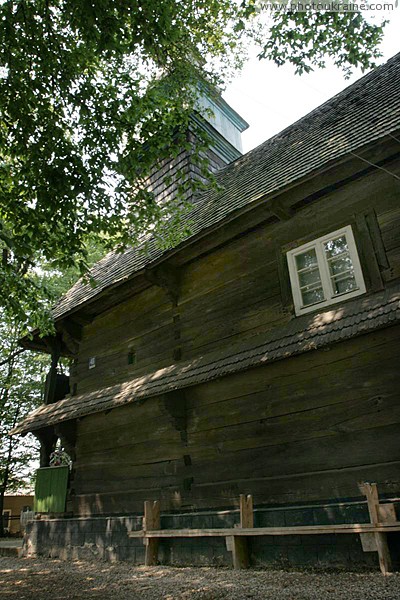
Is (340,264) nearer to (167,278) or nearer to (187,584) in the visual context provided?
(167,278)

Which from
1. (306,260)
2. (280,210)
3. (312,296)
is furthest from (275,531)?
(280,210)

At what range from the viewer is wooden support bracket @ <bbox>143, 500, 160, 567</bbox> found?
7.02 m

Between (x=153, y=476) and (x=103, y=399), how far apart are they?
1.80 metres

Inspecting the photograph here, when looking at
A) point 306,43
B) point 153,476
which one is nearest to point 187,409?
point 153,476

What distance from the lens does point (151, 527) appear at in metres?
7.10

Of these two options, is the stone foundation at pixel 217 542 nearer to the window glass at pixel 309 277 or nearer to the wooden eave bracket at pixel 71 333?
the window glass at pixel 309 277

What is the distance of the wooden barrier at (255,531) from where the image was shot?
4.73 meters

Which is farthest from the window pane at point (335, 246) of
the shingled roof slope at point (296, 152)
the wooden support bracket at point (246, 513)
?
the wooden support bracket at point (246, 513)

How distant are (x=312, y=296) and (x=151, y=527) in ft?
14.9

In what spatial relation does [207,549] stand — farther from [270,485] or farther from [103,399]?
[103,399]

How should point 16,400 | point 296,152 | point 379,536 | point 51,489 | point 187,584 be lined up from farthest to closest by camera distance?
point 16,400 → point 51,489 → point 296,152 → point 187,584 → point 379,536

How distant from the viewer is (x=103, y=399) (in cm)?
891

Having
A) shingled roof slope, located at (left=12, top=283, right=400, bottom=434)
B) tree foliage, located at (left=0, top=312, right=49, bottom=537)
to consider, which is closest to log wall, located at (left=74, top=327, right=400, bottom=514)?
shingled roof slope, located at (left=12, top=283, right=400, bottom=434)

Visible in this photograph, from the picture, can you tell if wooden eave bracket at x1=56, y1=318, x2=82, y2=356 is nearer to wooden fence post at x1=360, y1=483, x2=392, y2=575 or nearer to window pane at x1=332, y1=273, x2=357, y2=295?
window pane at x1=332, y1=273, x2=357, y2=295
